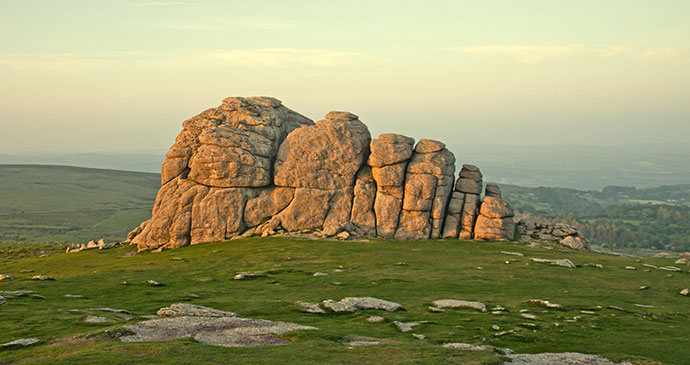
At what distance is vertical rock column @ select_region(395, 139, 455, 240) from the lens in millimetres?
89250

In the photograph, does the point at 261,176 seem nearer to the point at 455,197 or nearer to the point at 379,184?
the point at 379,184

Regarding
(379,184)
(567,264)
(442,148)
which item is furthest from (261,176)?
(567,264)

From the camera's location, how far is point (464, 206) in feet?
302

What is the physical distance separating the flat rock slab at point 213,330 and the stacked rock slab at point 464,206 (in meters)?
60.7

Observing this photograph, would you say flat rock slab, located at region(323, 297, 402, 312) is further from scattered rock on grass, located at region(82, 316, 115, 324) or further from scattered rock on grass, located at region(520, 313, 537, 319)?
scattered rock on grass, located at region(82, 316, 115, 324)

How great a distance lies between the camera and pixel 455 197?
93125 mm

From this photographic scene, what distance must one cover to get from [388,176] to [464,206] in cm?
1506

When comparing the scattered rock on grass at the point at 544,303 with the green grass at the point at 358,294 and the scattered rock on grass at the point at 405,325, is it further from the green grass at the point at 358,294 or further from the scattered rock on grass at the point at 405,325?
the scattered rock on grass at the point at 405,325

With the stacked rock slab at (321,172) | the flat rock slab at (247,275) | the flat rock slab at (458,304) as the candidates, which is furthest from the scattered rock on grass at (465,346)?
the stacked rock slab at (321,172)

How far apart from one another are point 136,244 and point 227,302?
54.8 m

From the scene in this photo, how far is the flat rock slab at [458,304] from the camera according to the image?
141ft

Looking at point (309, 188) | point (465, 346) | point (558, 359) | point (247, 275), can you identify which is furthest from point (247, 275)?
point (558, 359)

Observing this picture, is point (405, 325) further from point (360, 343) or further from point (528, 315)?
point (528, 315)

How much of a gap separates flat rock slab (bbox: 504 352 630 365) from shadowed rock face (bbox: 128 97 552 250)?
57.6 meters
